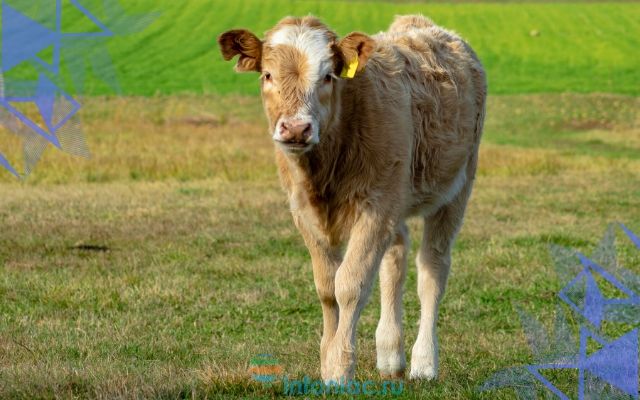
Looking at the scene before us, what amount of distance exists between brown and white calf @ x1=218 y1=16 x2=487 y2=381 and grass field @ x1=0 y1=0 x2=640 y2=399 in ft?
1.51

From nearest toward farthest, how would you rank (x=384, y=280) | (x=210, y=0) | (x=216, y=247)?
(x=384, y=280)
(x=216, y=247)
(x=210, y=0)

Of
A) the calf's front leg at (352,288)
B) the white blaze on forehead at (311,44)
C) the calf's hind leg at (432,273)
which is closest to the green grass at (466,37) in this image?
the calf's hind leg at (432,273)

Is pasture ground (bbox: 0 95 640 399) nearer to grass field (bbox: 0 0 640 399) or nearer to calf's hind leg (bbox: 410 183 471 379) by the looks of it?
grass field (bbox: 0 0 640 399)

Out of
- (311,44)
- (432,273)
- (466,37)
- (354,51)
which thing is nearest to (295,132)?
(311,44)

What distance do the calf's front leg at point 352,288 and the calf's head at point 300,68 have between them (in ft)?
2.30

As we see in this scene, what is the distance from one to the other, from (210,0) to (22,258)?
59681mm

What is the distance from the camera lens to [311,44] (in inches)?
236

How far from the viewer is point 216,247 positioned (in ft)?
38.7

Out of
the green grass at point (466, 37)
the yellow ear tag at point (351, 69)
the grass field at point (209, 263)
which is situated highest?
the yellow ear tag at point (351, 69)

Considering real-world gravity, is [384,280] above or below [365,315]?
above

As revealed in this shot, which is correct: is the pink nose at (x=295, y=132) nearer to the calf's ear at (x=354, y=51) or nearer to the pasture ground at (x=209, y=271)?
the calf's ear at (x=354, y=51)

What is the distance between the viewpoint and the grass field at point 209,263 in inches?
260

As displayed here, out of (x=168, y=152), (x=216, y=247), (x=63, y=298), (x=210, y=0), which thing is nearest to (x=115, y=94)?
(x=168, y=152)

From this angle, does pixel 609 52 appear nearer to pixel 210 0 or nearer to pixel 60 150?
pixel 210 0
